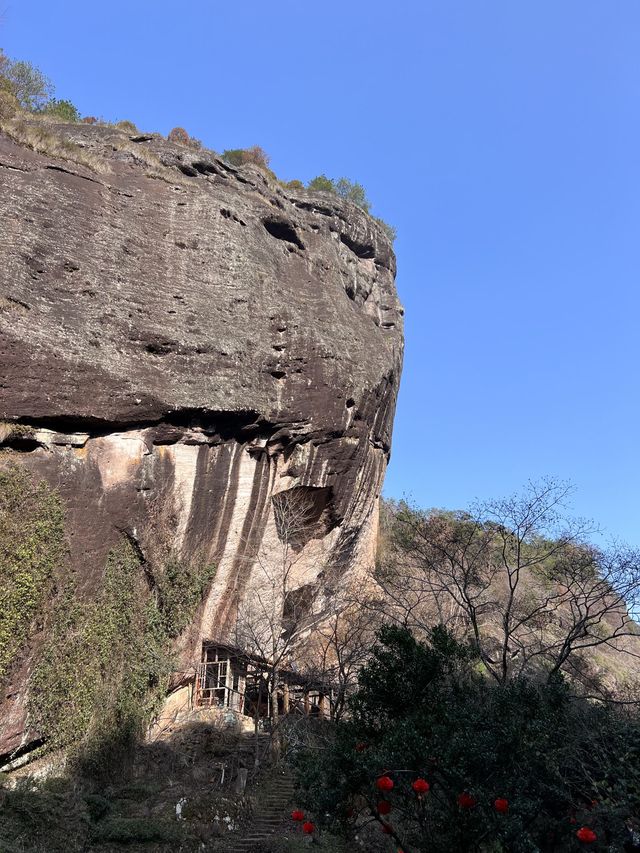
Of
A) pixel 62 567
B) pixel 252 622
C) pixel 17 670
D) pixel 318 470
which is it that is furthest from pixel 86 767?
Answer: pixel 318 470

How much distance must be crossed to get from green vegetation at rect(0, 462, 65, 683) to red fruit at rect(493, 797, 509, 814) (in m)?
7.49

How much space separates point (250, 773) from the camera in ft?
41.2

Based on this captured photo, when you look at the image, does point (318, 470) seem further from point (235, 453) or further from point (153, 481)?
point (153, 481)

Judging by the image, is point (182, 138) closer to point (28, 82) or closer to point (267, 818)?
point (28, 82)

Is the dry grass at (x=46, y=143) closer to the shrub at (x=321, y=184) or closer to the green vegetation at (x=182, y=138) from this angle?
the green vegetation at (x=182, y=138)

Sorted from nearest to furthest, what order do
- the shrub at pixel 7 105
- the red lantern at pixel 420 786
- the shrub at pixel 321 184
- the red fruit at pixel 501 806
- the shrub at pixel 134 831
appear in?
1. the red fruit at pixel 501 806
2. the red lantern at pixel 420 786
3. the shrub at pixel 134 831
4. the shrub at pixel 7 105
5. the shrub at pixel 321 184

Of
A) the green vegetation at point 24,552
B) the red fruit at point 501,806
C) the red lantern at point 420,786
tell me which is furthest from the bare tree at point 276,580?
the red fruit at point 501,806

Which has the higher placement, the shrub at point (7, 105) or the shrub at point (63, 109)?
the shrub at point (63, 109)

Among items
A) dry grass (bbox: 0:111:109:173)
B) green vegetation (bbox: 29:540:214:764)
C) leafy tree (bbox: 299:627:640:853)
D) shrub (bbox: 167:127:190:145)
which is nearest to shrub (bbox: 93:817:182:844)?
green vegetation (bbox: 29:540:214:764)

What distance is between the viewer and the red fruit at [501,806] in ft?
20.3

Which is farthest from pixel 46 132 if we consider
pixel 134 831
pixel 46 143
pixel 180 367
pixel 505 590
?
pixel 505 590

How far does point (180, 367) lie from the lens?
42.8 feet

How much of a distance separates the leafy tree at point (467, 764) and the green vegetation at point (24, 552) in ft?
17.1

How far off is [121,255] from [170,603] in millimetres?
8041
